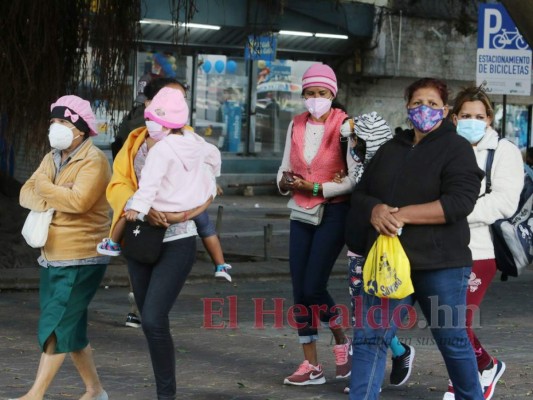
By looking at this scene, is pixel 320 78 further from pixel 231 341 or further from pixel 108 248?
pixel 231 341

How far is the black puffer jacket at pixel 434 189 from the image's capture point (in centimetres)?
598

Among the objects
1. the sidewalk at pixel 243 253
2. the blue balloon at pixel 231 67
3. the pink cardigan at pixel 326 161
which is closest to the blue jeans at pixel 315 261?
the pink cardigan at pixel 326 161

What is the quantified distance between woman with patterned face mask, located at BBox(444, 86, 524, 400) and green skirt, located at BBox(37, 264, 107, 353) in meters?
2.18

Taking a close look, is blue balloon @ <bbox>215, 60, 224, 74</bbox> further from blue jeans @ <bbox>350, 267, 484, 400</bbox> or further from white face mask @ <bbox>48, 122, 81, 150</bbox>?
blue jeans @ <bbox>350, 267, 484, 400</bbox>

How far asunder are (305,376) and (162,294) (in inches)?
67.0

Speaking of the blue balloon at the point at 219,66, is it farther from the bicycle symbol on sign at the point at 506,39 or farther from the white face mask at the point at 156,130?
the white face mask at the point at 156,130

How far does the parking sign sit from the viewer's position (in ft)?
48.8

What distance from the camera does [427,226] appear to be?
19.7 ft

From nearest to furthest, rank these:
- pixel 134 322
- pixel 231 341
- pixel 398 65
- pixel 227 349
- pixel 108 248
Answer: pixel 108 248 → pixel 227 349 → pixel 231 341 → pixel 134 322 → pixel 398 65

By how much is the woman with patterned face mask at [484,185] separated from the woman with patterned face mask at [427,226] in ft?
2.71

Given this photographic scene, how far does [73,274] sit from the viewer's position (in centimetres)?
696

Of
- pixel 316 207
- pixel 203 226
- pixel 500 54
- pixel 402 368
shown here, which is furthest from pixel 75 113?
pixel 500 54

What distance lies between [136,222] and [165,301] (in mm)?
449

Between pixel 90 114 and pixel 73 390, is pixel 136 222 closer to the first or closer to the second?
pixel 90 114
